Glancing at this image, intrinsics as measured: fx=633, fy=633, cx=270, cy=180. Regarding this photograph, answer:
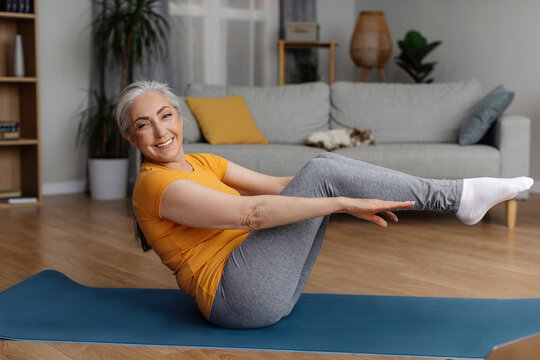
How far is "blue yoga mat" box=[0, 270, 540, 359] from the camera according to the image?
179 cm

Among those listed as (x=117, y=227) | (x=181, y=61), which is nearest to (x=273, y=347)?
(x=117, y=227)

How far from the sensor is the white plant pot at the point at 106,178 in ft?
15.8

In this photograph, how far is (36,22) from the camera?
4406 millimetres

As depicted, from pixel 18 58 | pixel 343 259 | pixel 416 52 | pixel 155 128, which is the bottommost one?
pixel 343 259

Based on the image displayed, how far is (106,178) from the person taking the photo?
15.9 ft

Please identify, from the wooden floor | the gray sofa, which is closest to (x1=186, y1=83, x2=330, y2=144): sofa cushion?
the gray sofa

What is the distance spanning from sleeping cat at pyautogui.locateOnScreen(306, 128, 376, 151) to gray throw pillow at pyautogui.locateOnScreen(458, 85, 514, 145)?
60cm

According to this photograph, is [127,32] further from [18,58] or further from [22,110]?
[22,110]

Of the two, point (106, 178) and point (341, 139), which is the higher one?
point (341, 139)

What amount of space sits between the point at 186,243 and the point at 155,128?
1.14 feet

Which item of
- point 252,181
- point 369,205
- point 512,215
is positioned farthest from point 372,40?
point 369,205

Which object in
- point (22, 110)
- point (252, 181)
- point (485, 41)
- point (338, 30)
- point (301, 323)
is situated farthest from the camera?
point (338, 30)

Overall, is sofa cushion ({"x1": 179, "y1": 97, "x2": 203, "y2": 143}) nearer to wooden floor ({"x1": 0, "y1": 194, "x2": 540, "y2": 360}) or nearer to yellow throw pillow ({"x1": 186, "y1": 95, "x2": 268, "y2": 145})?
yellow throw pillow ({"x1": 186, "y1": 95, "x2": 268, "y2": 145})

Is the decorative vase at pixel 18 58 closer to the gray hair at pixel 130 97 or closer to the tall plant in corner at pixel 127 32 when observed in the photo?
the tall plant in corner at pixel 127 32
